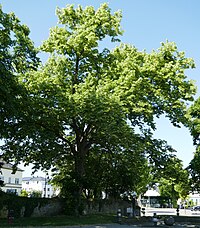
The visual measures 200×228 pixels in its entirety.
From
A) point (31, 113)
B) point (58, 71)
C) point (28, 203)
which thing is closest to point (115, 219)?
point (28, 203)

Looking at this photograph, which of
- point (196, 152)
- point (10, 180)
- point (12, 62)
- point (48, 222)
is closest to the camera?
point (48, 222)

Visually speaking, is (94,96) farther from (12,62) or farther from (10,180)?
(10,180)

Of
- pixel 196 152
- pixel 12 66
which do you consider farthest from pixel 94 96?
pixel 196 152

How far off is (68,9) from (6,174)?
68098 mm

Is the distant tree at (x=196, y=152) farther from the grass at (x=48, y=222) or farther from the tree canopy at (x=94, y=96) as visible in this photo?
the grass at (x=48, y=222)

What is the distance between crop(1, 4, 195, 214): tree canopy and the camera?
80.8 ft

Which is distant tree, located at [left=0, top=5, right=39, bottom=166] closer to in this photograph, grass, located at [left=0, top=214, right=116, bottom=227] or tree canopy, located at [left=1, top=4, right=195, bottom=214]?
tree canopy, located at [left=1, top=4, right=195, bottom=214]

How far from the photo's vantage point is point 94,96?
23953 millimetres

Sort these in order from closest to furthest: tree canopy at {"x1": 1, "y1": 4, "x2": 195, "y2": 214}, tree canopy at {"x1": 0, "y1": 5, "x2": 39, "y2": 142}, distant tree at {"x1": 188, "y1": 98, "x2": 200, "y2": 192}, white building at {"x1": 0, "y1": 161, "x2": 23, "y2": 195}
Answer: tree canopy at {"x1": 0, "y1": 5, "x2": 39, "y2": 142} → tree canopy at {"x1": 1, "y1": 4, "x2": 195, "y2": 214} → distant tree at {"x1": 188, "y1": 98, "x2": 200, "y2": 192} → white building at {"x1": 0, "y1": 161, "x2": 23, "y2": 195}

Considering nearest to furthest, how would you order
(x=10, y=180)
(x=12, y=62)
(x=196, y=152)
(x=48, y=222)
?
(x=48, y=222) → (x=12, y=62) → (x=196, y=152) → (x=10, y=180)

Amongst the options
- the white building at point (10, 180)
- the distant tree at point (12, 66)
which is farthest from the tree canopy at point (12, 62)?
the white building at point (10, 180)

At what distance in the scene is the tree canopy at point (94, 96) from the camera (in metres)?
24.6

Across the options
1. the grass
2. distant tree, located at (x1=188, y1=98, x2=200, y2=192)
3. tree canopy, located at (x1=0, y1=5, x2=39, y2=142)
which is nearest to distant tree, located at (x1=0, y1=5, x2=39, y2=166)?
tree canopy, located at (x1=0, y1=5, x2=39, y2=142)

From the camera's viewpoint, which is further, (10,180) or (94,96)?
(10,180)
